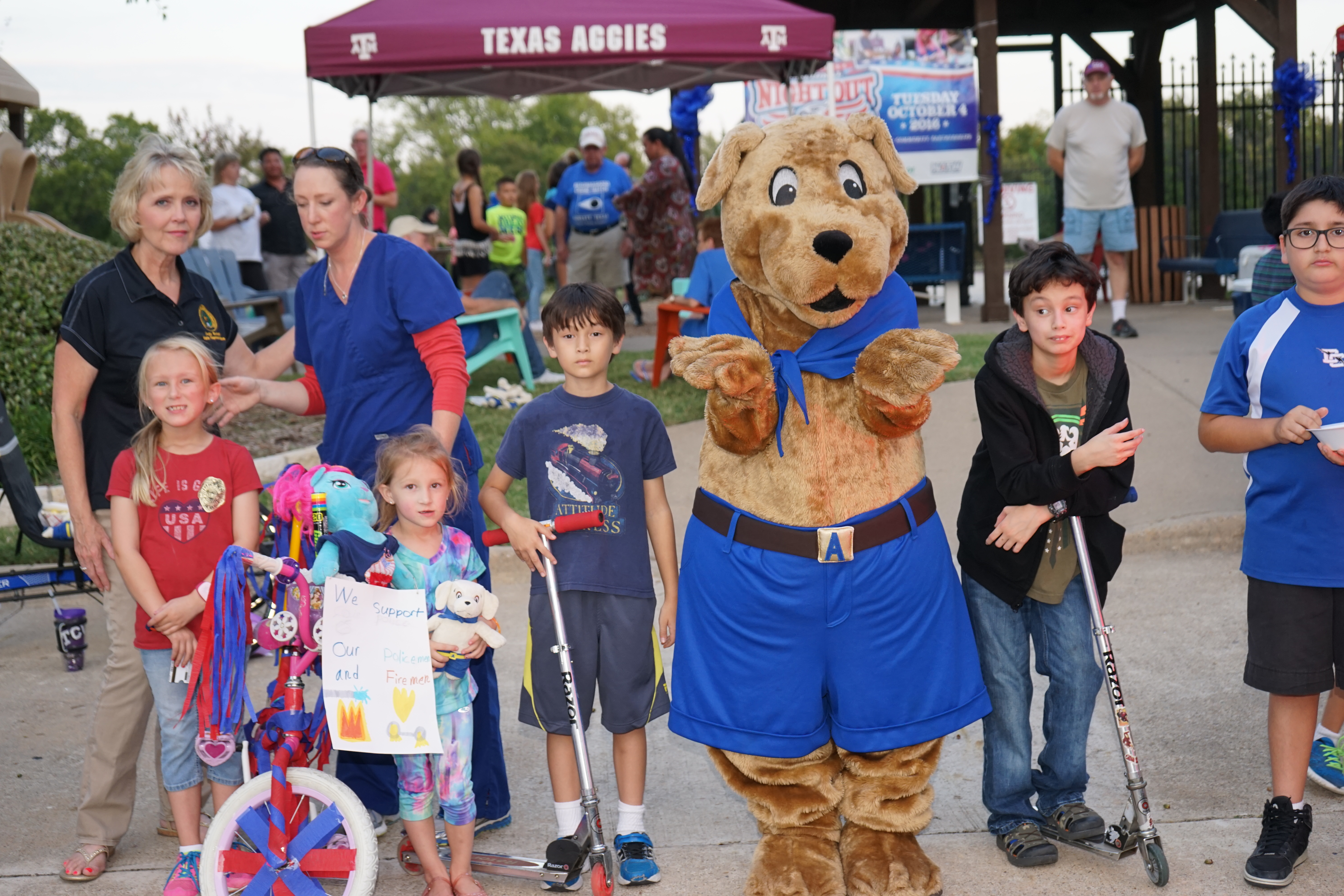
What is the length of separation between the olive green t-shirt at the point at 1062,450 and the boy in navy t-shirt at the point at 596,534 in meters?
1.02

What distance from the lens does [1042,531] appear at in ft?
11.0

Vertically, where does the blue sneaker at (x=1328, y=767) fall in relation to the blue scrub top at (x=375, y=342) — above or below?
below

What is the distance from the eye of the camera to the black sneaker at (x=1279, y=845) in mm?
3197

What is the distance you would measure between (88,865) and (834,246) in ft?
8.89

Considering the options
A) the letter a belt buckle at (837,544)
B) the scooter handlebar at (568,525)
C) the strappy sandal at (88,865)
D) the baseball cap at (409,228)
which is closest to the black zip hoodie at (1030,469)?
the letter a belt buckle at (837,544)

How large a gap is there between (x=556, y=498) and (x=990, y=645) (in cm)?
127

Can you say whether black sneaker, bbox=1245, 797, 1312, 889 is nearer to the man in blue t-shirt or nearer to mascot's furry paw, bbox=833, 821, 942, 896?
mascot's furry paw, bbox=833, 821, 942, 896

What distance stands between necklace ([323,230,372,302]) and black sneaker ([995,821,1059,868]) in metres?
2.41

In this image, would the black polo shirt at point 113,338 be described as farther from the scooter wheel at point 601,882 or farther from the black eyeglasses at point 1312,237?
the black eyeglasses at point 1312,237

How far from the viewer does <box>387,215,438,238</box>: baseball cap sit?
9898mm

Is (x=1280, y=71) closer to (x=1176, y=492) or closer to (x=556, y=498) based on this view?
(x=1176, y=492)

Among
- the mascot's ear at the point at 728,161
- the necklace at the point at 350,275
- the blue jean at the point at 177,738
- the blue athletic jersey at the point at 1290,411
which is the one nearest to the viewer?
the blue athletic jersey at the point at 1290,411

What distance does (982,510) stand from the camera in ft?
11.3

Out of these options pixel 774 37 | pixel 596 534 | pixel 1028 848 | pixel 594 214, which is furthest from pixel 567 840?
pixel 594 214
